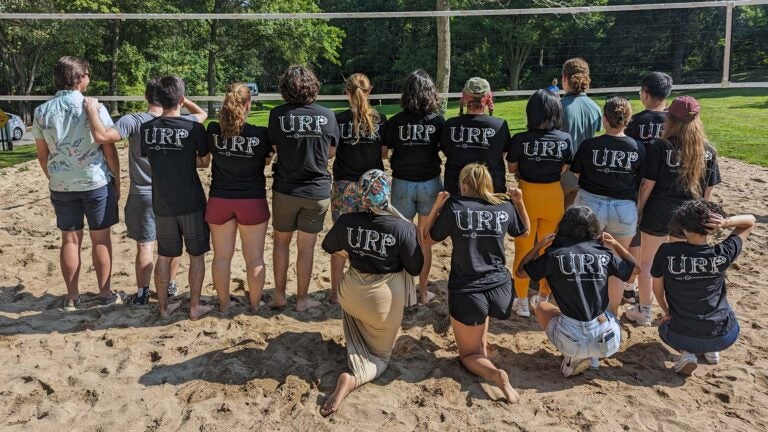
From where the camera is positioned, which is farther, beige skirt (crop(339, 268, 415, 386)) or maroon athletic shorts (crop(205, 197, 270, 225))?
maroon athletic shorts (crop(205, 197, 270, 225))

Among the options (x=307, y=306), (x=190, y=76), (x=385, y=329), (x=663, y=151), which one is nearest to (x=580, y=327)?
(x=385, y=329)

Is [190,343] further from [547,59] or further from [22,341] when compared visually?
[547,59]

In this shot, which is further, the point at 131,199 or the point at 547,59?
the point at 547,59

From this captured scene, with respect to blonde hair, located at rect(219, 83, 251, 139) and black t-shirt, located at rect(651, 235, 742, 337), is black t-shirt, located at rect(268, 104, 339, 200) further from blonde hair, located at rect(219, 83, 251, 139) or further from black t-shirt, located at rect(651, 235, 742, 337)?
black t-shirt, located at rect(651, 235, 742, 337)

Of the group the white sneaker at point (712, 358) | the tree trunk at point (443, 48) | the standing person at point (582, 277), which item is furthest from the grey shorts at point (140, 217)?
the tree trunk at point (443, 48)

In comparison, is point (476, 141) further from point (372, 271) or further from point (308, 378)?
point (308, 378)

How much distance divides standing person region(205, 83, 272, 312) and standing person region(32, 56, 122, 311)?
3.20 feet

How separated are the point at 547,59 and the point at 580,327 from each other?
36.2m

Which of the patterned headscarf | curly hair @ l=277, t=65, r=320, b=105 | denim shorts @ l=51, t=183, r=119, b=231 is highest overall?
curly hair @ l=277, t=65, r=320, b=105

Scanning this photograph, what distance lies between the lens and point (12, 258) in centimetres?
610

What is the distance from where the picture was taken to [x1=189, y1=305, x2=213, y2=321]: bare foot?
15.5 ft

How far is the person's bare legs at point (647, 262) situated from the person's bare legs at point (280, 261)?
9.18ft

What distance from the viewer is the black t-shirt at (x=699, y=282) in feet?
12.2

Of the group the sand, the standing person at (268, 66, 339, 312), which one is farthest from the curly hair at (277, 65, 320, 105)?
the sand
